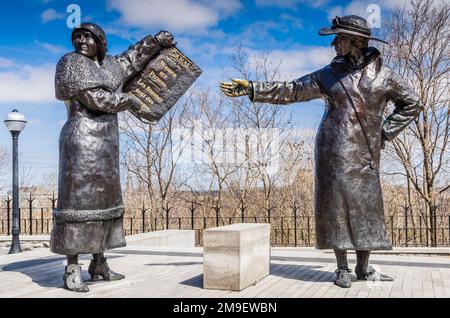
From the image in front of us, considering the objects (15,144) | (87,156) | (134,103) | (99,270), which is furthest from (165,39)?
(15,144)

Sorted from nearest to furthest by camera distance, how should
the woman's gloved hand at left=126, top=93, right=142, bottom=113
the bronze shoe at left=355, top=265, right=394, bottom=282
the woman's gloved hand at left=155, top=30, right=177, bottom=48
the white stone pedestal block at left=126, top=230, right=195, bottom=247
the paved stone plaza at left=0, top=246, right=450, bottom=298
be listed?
the paved stone plaza at left=0, top=246, right=450, bottom=298
the woman's gloved hand at left=126, top=93, right=142, bottom=113
the bronze shoe at left=355, top=265, right=394, bottom=282
the woman's gloved hand at left=155, top=30, right=177, bottom=48
the white stone pedestal block at left=126, top=230, right=195, bottom=247

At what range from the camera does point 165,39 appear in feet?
18.2

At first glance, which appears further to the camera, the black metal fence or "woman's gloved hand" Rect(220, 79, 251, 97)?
the black metal fence

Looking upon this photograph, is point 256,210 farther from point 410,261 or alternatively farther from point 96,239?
point 96,239

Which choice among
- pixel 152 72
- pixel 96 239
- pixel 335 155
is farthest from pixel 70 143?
pixel 335 155

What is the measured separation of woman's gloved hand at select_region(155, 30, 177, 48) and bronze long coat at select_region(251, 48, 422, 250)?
1.80 meters

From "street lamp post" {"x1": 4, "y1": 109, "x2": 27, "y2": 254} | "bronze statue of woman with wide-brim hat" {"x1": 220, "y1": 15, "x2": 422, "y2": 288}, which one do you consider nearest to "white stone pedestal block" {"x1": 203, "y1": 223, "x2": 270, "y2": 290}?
"bronze statue of woman with wide-brim hat" {"x1": 220, "y1": 15, "x2": 422, "y2": 288}

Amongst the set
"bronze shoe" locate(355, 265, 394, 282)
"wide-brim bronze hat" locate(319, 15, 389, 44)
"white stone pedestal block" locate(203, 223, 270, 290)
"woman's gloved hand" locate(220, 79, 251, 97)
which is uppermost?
"wide-brim bronze hat" locate(319, 15, 389, 44)

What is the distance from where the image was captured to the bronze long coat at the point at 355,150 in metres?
4.95

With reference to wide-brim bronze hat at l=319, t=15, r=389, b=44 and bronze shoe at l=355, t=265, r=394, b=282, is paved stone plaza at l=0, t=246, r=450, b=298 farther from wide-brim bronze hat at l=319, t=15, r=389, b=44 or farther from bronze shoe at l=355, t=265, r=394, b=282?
wide-brim bronze hat at l=319, t=15, r=389, b=44

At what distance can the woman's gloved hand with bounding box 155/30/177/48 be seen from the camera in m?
5.54

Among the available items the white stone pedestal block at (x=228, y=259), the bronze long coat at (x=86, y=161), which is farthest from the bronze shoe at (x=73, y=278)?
the white stone pedestal block at (x=228, y=259)

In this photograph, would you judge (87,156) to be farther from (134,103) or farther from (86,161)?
(134,103)

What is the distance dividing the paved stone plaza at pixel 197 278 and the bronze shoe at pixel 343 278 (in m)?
0.07
